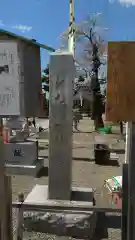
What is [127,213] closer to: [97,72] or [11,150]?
[11,150]

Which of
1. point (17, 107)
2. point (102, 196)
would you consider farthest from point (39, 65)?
point (102, 196)

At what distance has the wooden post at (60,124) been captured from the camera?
176 inches

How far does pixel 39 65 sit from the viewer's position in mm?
3354

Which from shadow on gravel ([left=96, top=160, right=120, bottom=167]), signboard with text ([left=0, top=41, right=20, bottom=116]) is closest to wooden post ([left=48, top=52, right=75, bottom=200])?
signboard with text ([left=0, top=41, right=20, bottom=116])

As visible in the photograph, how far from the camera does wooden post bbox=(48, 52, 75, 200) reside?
A: 4480mm

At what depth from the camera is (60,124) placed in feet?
15.3

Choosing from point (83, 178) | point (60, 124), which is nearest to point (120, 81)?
point (60, 124)

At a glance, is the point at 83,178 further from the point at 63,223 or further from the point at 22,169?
the point at 22,169

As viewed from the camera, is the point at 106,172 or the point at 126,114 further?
the point at 106,172

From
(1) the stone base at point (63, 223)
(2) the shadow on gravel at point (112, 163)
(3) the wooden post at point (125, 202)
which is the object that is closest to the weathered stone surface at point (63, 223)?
(1) the stone base at point (63, 223)

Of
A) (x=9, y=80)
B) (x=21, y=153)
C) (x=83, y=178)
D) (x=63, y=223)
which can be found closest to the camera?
(x=9, y=80)

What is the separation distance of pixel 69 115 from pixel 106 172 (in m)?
4.98

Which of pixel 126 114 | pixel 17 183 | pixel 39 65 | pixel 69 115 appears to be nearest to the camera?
pixel 126 114

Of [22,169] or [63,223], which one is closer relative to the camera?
[22,169]
